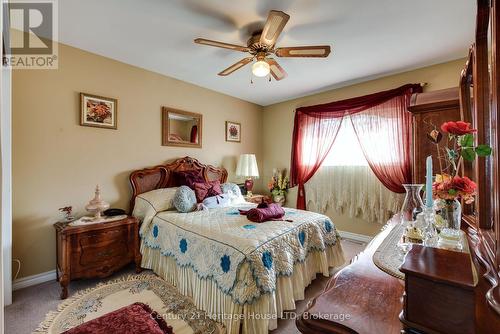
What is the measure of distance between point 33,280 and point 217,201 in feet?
6.73

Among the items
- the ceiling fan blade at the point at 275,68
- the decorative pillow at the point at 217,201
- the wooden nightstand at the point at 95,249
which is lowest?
the wooden nightstand at the point at 95,249

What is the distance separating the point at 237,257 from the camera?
169 cm

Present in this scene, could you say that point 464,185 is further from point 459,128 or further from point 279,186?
point 279,186

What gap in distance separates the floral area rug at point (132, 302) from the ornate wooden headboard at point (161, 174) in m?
0.99

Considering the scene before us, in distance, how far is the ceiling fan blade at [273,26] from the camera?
164cm

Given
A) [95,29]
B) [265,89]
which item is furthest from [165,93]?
[265,89]

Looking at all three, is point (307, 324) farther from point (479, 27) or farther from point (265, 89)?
point (265, 89)

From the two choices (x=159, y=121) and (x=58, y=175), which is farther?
(x=159, y=121)

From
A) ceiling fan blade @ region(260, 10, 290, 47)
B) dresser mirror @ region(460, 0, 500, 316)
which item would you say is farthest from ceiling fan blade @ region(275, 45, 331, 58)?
dresser mirror @ region(460, 0, 500, 316)

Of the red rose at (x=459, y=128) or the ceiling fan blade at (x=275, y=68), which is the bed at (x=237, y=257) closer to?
the red rose at (x=459, y=128)

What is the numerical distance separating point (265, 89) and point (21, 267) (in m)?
3.85

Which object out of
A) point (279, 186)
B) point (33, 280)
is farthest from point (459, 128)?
point (33, 280)

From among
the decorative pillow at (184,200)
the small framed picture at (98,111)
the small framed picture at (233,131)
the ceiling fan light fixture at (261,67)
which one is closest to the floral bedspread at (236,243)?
the decorative pillow at (184,200)

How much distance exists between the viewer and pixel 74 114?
2562mm
